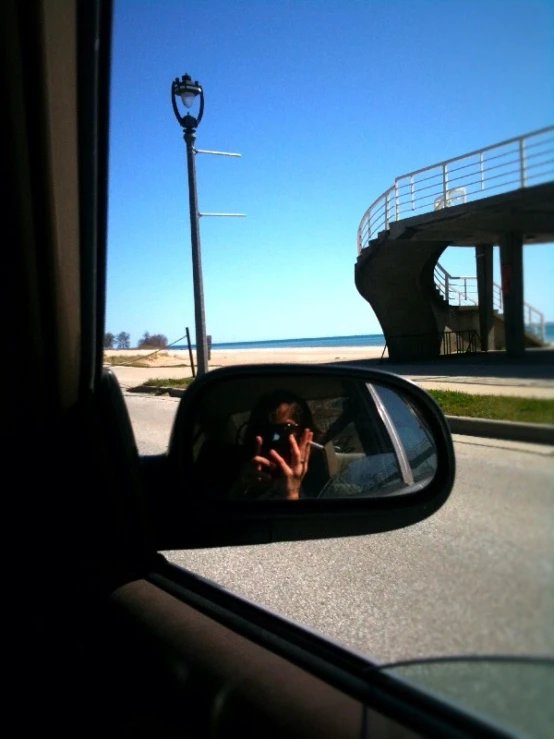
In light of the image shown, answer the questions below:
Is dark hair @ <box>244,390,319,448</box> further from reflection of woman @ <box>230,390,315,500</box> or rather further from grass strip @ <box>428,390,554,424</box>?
grass strip @ <box>428,390,554,424</box>

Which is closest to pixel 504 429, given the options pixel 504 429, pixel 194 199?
pixel 504 429

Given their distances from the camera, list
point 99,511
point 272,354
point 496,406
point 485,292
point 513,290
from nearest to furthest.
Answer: point 513,290 < point 485,292 < point 496,406 < point 99,511 < point 272,354

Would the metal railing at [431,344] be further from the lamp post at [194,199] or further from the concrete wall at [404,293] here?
the lamp post at [194,199]

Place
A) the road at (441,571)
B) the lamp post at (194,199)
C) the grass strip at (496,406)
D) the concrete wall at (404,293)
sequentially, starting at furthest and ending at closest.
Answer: the lamp post at (194,199), the concrete wall at (404,293), the road at (441,571), the grass strip at (496,406)

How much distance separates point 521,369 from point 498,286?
245 mm

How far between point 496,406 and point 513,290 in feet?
1.50

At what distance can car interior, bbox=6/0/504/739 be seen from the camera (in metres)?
1.90

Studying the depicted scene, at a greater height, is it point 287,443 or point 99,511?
point 287,443

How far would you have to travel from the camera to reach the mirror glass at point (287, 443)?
7.05 feet

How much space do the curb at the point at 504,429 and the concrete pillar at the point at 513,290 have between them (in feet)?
0.64

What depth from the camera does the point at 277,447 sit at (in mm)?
2131

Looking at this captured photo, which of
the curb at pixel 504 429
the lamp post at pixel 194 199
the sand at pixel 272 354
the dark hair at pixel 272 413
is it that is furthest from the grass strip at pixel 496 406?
the lamp post at pixel 194 199

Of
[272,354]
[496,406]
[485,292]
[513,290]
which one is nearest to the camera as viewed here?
[513,290]

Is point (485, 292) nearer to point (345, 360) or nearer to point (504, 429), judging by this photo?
point (504, 429)
